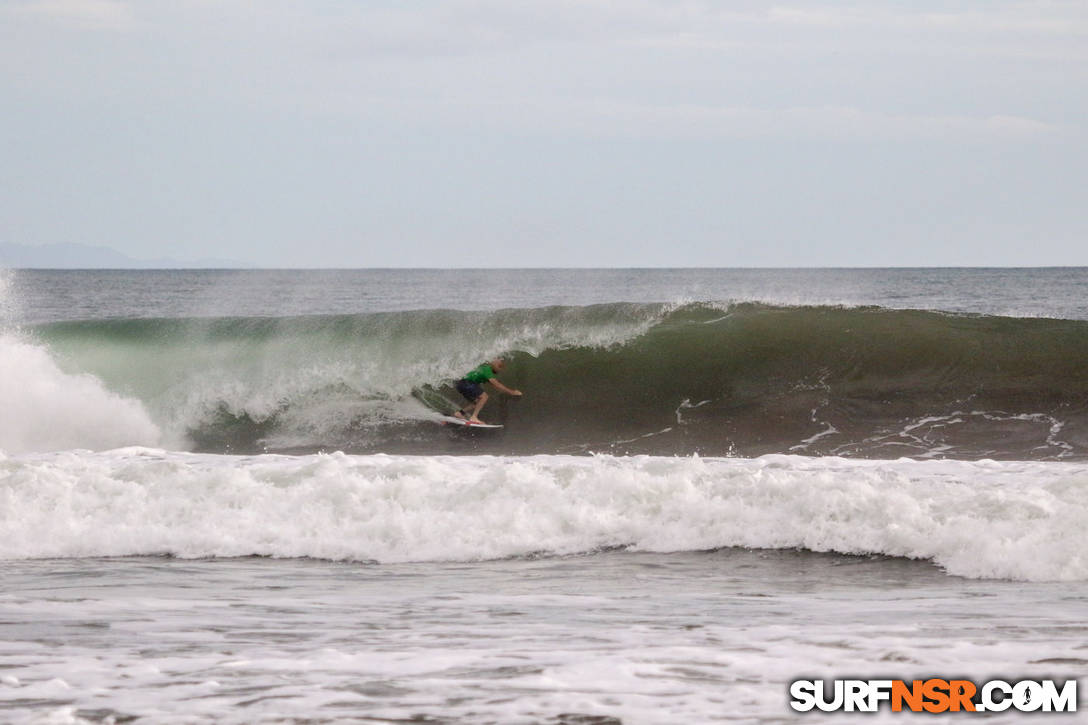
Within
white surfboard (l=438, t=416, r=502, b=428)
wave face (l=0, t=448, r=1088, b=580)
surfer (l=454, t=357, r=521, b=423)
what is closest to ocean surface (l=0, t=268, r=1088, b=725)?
wave face (l=0, t=448, r=1088, b=580)

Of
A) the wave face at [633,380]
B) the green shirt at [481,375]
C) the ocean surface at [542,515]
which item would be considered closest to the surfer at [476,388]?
the green shirt at [481,375]

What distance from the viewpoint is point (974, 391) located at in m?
14.3

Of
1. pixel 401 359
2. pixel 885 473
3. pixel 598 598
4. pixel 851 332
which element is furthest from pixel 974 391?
pixel 598 598

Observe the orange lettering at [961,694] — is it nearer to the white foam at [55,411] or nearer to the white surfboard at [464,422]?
the white surfboard at [464,422]

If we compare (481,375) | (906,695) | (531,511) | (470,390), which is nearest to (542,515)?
(531,511)

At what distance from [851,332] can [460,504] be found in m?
9.64

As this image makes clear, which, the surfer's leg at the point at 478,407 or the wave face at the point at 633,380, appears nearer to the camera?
the wave face at the point at 633,380

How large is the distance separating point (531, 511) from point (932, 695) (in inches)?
177

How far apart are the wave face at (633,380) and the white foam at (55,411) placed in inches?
7.5

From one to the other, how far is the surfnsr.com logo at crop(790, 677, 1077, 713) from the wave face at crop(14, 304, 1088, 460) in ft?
26.1

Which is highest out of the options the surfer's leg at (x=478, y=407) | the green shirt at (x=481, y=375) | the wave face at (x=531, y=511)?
the green shirt at (x=481, y=375)

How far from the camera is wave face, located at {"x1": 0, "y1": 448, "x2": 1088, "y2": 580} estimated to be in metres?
7.61

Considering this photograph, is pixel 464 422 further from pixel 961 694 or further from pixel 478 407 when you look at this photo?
pixel 961 694

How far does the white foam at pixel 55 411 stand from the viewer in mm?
13602
